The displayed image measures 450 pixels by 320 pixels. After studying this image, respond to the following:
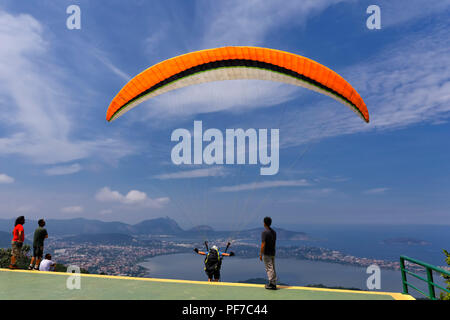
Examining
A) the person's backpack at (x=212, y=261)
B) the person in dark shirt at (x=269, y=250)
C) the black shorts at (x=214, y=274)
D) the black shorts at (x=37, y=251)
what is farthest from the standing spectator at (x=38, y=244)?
the person in dark shirt at (x=269, y=250)

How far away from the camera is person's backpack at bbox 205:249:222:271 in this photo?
29.0 feet

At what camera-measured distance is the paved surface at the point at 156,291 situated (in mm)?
6496

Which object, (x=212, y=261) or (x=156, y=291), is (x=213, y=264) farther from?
(x=156, y=291)

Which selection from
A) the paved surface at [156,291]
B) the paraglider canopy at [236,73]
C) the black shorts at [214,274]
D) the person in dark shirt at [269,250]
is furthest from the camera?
the paraglider canopy at [236,73]

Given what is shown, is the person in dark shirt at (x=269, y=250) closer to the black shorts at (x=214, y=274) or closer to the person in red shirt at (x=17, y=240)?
the black shorts at (x=214, y=274)

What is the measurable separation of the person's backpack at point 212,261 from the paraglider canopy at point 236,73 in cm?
665

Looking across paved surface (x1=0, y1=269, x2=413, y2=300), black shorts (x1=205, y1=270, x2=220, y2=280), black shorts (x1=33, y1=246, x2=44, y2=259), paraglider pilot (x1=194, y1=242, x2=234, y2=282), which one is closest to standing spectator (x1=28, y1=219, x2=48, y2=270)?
black shorts (x1=33, y1=246, x2=44, y2=259)

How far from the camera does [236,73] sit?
10594 millimetres

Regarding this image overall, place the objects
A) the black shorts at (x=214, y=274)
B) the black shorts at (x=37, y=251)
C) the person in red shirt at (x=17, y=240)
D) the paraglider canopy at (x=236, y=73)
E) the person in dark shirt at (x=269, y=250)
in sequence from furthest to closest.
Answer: the black shorts at (x=37, y=251), the person in red shirt at (x=17, y=240), the paraglider canopy at (x=236, y=73), the black shorts at (x=214, y=274), the person in dark shirt at (x=269, y=250)

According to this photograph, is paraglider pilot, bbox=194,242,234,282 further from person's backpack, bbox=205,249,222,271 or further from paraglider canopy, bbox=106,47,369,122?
paraglider canopy, bbox=106,47,369,122

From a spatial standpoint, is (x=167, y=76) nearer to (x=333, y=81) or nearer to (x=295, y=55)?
(x=295, y=55)

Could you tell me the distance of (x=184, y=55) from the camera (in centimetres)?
1025

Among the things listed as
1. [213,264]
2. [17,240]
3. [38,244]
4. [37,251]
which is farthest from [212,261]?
[17,240]

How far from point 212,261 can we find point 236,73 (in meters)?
7.01
